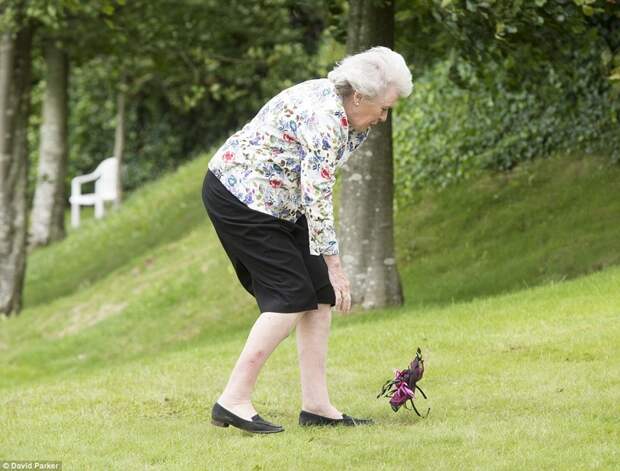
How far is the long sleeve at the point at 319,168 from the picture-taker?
6039 mm

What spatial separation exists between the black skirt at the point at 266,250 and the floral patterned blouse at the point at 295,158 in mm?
54

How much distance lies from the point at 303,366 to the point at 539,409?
1.34 metres

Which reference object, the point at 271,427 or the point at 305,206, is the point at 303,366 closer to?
Result: the point at 271,427

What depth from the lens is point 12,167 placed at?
19000 millimetres

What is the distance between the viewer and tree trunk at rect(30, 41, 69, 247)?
76.7ft

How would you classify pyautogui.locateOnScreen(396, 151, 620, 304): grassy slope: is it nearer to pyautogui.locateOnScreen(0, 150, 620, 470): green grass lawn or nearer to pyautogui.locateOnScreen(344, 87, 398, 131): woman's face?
pyautogui.locateOnScreen(0, 150, 620, 470): green grass lawn

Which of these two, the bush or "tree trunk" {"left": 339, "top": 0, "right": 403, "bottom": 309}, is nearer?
"tree trunk" {"left": 339, "top": 0, "right": 403, "bottom": 309}

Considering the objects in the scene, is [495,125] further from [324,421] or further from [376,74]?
Result: [376,74]

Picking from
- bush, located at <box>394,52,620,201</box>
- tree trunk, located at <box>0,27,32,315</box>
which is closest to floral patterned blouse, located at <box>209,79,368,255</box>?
bush, located at <box>394,52,620,201</box>

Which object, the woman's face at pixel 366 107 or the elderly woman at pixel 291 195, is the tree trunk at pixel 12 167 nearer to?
the elderly woman at pixel 291 195

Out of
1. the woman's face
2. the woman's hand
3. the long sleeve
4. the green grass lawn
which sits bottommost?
the green grass lawn

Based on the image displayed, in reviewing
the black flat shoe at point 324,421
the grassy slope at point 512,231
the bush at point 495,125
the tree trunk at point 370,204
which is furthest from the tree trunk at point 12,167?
the black flat shoe at point 324,421

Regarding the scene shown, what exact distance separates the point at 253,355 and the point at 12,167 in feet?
44.4

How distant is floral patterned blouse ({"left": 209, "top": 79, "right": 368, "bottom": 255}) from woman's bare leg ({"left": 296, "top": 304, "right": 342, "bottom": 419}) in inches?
18.3
